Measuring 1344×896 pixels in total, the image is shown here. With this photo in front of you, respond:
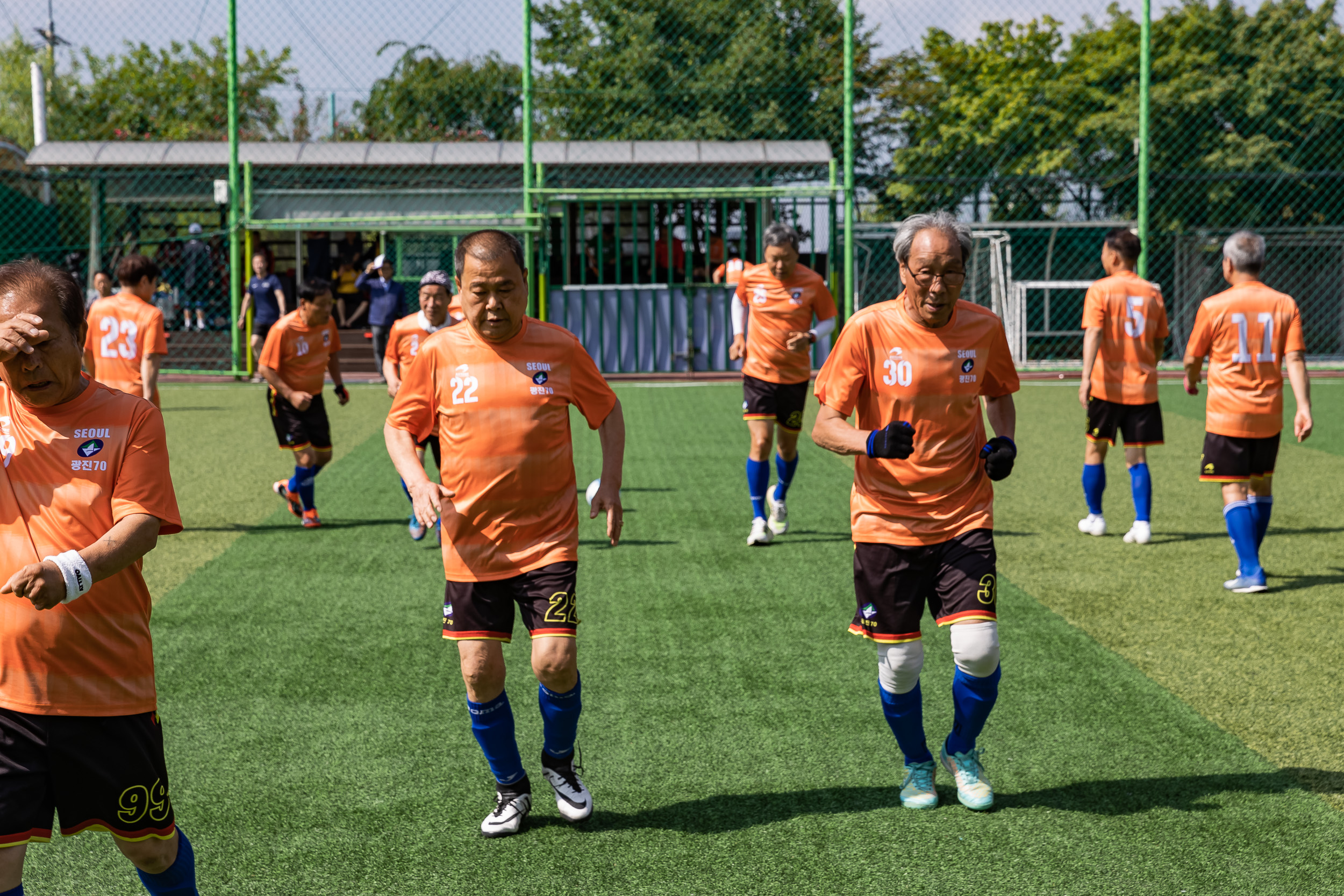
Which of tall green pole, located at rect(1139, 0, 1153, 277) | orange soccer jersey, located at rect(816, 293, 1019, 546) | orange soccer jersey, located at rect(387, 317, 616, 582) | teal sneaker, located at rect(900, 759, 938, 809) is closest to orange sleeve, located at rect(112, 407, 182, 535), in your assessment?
orange soccer jersey, located at rect(387, 317, 616, 582)

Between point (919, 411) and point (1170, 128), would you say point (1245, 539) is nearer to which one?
point (919, 411)

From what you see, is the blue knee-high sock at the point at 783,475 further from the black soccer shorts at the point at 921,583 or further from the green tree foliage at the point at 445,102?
the green tree foliage at the point at 445,102

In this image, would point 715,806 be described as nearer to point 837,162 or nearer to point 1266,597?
point 1266,597

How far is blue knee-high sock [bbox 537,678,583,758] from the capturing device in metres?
3.87

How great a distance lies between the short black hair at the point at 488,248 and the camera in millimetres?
3674

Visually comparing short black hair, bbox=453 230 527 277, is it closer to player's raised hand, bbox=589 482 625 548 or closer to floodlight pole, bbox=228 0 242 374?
player's raised hand, bbox=589 482 625 548

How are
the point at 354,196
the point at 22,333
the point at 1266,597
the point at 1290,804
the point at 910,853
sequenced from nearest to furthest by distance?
the point at 22,333 → the point at 910,853 → the point at 1290,804 → the point at 1266,597 → the point at 354,196

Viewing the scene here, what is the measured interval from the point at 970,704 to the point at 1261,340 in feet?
12.8

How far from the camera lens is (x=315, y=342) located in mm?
9062

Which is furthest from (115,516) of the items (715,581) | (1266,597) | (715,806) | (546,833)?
(1266,597)

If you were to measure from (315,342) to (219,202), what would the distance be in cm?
1046

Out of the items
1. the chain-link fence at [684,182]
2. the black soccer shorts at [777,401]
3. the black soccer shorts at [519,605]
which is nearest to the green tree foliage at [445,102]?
the chain-link fence at [684,182]

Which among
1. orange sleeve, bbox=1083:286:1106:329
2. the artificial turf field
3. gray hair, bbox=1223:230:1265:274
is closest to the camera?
the artificial turf field

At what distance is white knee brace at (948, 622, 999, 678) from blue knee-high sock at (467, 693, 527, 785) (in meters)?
1.38
